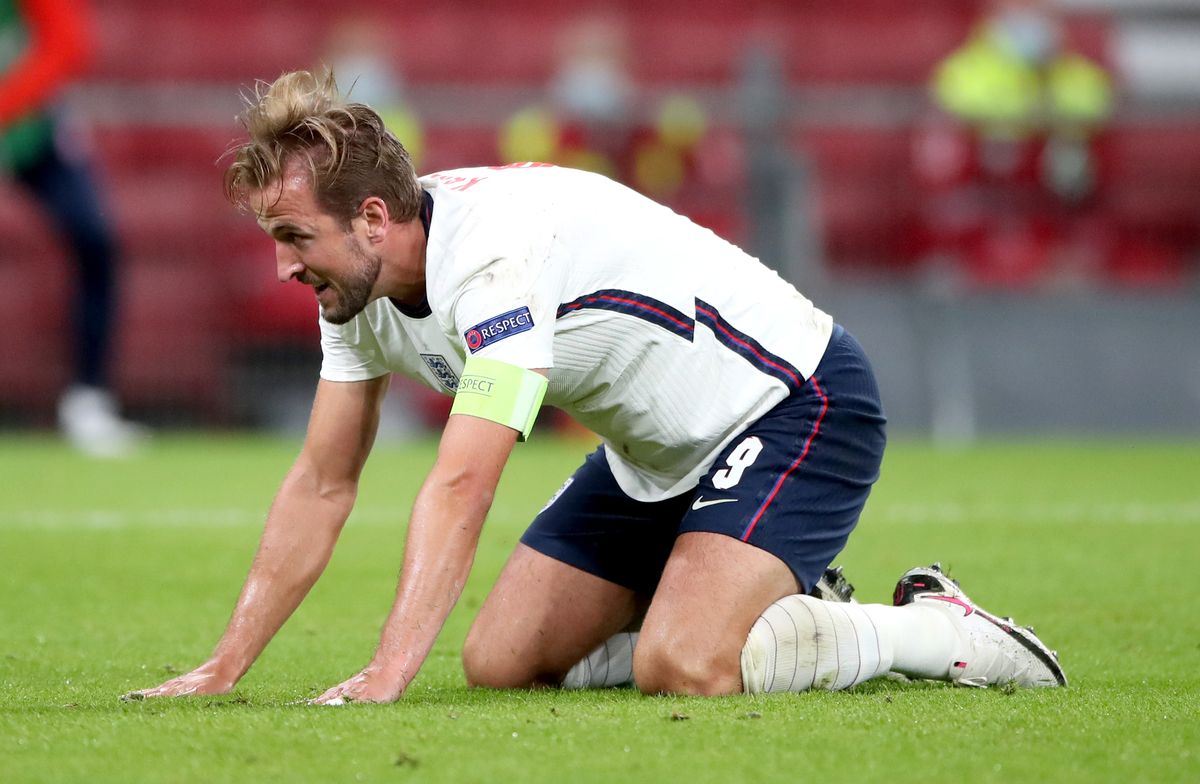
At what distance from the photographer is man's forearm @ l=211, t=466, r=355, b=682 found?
12.2 feet

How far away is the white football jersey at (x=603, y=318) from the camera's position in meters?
3.38

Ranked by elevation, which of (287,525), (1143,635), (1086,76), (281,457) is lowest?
(281,457)

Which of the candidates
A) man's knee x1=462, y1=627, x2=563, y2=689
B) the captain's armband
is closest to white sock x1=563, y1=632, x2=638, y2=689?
man's knee x1=462, y1=627, x2=563, y2=689

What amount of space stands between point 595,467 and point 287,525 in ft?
2.68

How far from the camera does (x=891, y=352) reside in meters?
10.3

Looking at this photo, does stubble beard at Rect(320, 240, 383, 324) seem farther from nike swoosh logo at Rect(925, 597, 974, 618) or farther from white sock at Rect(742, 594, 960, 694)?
nike swoosh logo at Rect(925, 597, 974, 618)

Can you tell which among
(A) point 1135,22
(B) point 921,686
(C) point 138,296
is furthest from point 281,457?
(A) point 1135,22

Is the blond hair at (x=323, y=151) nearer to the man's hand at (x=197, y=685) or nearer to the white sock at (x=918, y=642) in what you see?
the man's hand at (x=197, y=685)

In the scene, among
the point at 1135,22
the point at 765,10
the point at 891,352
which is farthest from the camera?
the point at 1135,22

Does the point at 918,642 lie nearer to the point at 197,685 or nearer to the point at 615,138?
the point at 197,685

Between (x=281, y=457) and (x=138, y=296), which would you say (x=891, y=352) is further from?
(x=138, y=296)

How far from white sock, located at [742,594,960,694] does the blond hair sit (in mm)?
1169

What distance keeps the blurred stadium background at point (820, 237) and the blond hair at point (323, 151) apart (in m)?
7.11

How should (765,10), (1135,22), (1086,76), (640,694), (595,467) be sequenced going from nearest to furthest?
(640,694), (595,467), (1086,76), (765,10), (1135,22)
